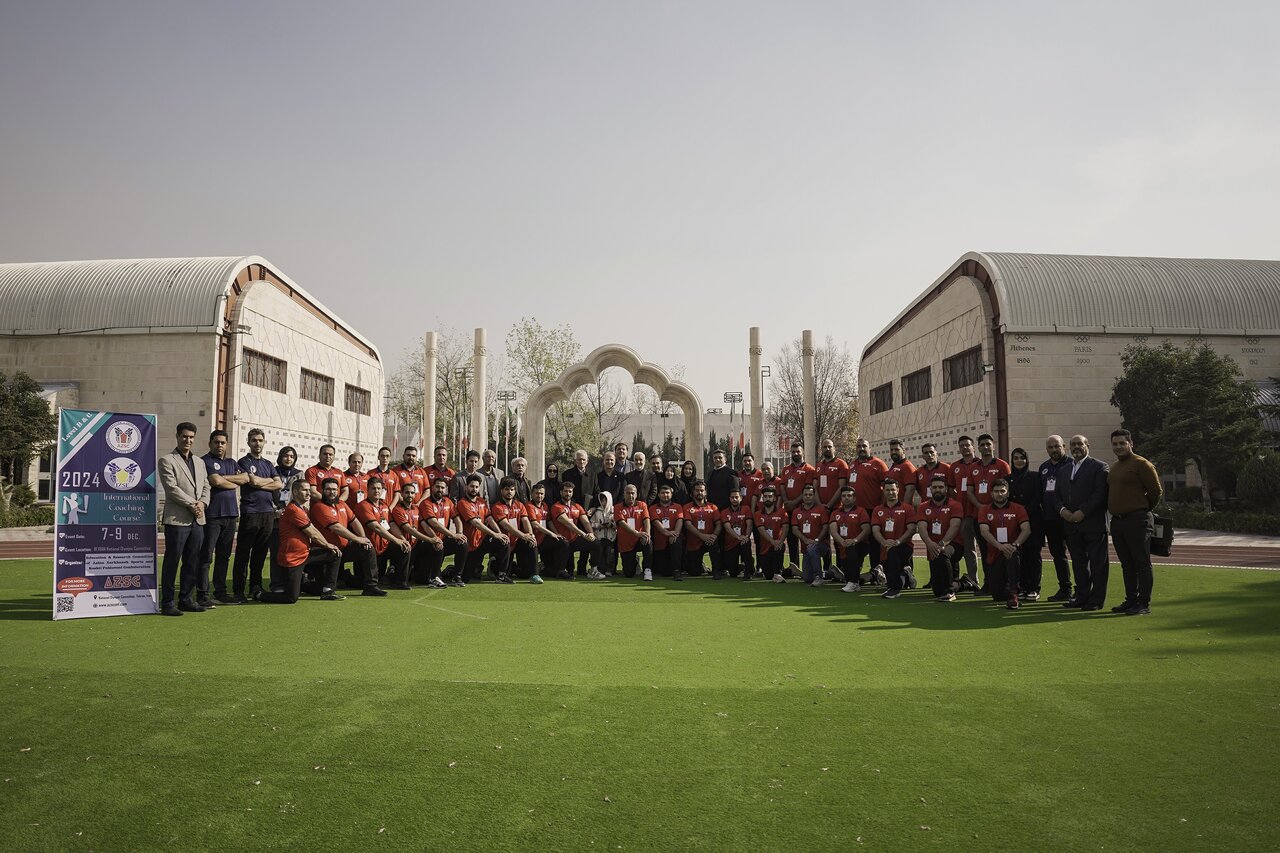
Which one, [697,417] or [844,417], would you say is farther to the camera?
[844,417]

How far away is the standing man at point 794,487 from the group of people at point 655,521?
26 millimetres

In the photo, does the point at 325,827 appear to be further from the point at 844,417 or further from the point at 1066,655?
the point at 844,417

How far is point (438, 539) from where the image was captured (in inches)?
425

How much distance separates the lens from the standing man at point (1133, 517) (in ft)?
26.5

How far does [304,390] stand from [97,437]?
2390 centimetres

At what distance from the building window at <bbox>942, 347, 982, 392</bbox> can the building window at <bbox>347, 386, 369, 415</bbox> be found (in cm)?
2511

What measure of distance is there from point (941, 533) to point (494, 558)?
6305 mm


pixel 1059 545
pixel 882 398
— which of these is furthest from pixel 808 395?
pixel 1059 545

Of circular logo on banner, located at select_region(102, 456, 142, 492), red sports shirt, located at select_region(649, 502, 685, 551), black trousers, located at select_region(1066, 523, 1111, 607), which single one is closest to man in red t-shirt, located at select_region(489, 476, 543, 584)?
red sports shirt, located at select_region(649, 502, 685, 551)

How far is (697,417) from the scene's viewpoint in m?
23.9

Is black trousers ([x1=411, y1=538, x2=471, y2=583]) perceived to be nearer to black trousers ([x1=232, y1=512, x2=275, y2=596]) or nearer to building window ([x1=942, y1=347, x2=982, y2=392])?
black trousers ([x1=232, y1=512, x2=275, y2=596])

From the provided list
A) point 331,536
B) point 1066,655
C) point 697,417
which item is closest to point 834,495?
point 1066,655

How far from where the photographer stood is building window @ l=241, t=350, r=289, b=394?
27125 millimetres

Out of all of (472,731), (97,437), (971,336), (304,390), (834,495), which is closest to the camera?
(472,731)
